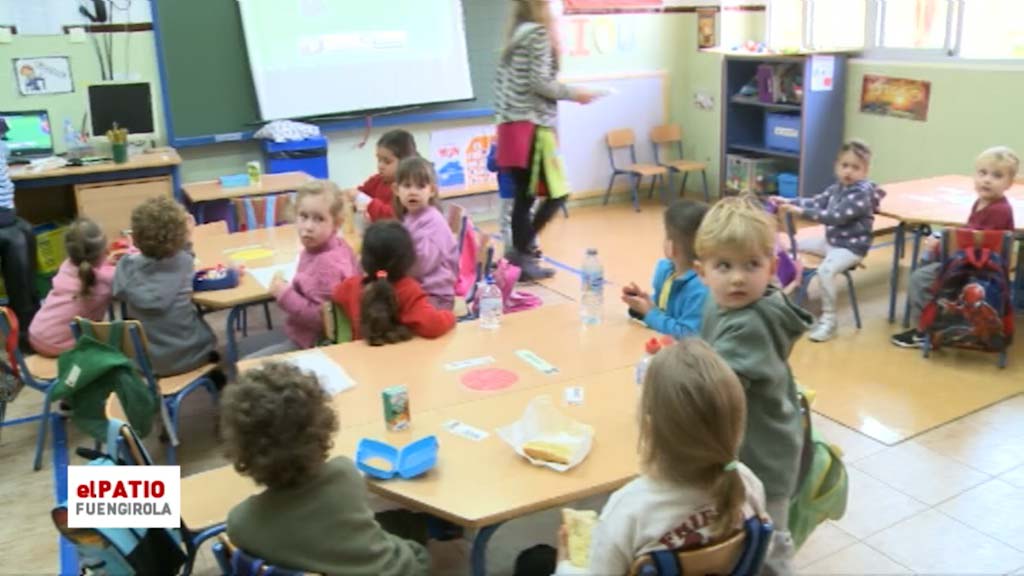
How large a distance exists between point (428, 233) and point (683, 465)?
2.25m

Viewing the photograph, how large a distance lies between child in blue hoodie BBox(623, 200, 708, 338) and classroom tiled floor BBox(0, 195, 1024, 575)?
63 cm

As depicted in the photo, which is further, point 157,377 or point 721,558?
point 157,377

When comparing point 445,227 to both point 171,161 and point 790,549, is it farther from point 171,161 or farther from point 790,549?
point 171,161

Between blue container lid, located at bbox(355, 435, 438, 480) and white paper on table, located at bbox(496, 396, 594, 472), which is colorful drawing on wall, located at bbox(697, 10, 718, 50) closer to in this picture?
A: white paper on table, located at bbox(496, 396, 594, 472)

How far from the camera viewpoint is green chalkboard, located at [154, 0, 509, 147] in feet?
20.1

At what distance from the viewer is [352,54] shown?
22.1 feet

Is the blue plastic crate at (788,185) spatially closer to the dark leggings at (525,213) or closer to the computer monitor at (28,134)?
the dark leggings at (525,213)

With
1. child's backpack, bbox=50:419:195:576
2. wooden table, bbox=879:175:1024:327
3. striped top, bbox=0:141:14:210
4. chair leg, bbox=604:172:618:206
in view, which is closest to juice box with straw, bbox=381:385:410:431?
child's backpack, bbox=50:419:195:576

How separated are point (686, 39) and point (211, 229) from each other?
16.7 ft

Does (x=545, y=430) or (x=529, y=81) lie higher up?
(x=529, y=81)

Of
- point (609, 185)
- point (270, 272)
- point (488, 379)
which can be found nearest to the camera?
point (488, 379)

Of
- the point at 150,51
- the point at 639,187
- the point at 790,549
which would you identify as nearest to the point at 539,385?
the point at 790,549

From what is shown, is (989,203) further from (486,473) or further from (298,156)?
(298,156)

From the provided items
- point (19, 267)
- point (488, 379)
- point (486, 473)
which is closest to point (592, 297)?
point (488, 379)
